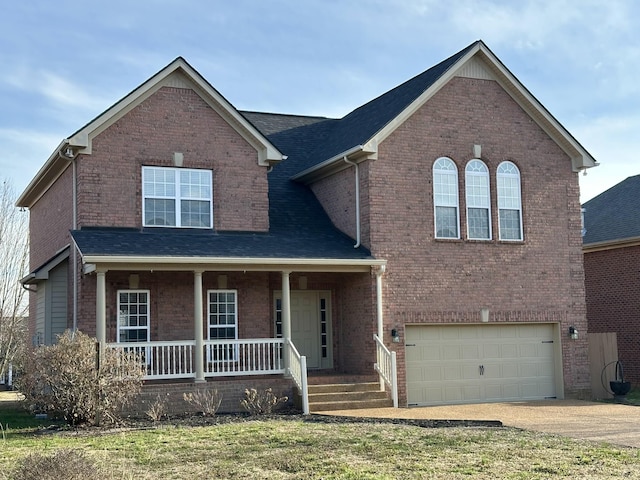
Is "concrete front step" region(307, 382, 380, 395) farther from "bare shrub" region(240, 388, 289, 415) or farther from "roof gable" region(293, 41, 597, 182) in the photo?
"roof gable" region(293, 41, 597, 182)

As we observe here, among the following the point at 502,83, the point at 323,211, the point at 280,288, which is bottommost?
the point at 280,288

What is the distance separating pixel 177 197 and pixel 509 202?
8600mm

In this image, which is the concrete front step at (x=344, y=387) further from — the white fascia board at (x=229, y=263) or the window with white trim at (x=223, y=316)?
the white fascia board at (x=229, y=263)

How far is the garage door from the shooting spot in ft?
67.3

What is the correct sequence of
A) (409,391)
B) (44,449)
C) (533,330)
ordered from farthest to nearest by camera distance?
(533,330) < (409,391) < (44,449)

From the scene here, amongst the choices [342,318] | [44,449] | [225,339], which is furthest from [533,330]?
[44,449]

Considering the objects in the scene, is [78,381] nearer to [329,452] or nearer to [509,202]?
[329,452]

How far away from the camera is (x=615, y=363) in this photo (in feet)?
74.5

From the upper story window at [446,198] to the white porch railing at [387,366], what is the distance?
3.35 m

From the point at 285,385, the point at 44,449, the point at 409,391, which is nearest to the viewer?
the point at 44,449

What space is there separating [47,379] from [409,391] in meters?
8.76

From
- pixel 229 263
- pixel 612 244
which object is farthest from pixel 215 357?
pixel 612 244

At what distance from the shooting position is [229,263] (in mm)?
18328

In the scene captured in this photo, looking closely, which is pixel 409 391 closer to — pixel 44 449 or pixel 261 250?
pixel 261 250
